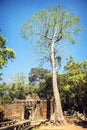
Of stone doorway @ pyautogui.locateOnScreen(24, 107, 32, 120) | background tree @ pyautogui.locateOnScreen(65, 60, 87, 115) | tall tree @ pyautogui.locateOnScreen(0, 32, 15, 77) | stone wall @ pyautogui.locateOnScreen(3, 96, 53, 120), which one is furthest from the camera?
stone doorway @ pyautogui.locateOnScreen(24, 107, 32, 120)

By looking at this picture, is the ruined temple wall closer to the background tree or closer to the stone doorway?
the stone doorway

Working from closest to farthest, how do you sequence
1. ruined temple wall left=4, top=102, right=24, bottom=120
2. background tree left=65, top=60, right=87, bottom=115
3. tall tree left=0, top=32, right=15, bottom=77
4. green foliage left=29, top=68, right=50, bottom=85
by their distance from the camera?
tall tree left=0, top=32, right=15, bottom=77, background tree left=65, top=60, right=87, bottom=115, ruined temple wall left=4, top=102, right=24, bottom=120, green foliage left=29, top=68, right=50, bottom=85

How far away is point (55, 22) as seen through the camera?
76.4 ft

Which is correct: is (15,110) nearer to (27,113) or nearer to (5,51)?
(27,113)

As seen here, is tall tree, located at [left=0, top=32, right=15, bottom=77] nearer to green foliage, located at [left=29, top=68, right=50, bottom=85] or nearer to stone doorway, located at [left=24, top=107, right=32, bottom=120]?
stone doorway, located at [left=24, top=107, right=32, bottom=120]

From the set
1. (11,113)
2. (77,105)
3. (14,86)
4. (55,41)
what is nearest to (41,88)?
(14,86)

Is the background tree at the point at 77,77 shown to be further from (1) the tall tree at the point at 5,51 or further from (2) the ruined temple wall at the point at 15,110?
(1) the tall tree at the point at 5,51

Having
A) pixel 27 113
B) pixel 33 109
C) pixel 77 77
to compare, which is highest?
pixel 77 77

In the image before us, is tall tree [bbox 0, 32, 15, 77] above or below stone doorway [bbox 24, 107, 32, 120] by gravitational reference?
above

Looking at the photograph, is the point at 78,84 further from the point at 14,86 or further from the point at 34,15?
the point at 14,86

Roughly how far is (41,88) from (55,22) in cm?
2876

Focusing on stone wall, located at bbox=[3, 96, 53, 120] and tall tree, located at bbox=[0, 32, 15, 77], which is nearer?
tall tree, located at bbox=[0, 32, 15, 77]

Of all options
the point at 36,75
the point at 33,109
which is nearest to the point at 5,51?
the point at 33,109

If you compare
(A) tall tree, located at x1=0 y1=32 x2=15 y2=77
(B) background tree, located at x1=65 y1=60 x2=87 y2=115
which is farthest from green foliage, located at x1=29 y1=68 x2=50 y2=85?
(A) tall tree, located at x1=0 y1=32 x2=15 y2=77
